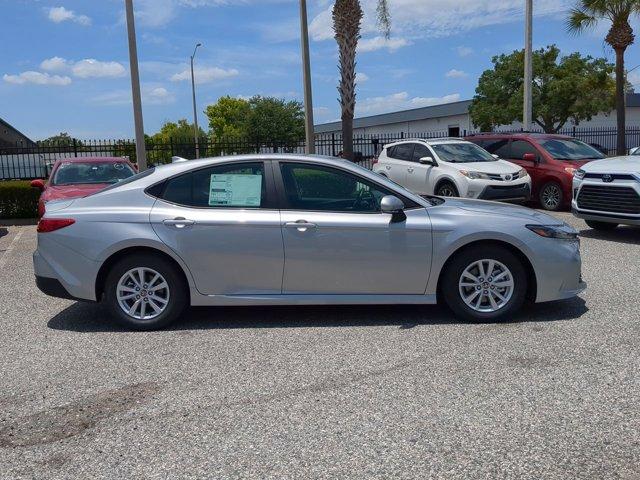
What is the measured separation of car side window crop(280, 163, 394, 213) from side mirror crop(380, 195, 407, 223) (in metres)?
0.18

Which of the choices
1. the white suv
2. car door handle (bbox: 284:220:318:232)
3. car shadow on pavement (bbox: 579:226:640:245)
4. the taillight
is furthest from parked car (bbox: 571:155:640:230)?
the taillight

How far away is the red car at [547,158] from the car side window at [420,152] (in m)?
2.28

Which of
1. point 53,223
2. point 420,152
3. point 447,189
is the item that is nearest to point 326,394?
point 53,223

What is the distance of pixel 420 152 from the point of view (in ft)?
48.0

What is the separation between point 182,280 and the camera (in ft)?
18.4

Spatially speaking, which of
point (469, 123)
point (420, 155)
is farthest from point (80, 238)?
point (469, 123)

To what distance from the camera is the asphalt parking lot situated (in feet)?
11.0

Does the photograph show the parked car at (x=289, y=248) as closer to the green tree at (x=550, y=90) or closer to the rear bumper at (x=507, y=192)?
the rear bumper at (x=507, y=192)

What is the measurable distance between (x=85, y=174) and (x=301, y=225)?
7.54 metres

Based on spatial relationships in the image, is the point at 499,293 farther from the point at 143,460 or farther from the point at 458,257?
the point at 143,460

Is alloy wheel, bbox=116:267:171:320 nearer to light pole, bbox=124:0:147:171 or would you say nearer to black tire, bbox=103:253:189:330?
black tire, bbox=103:253:189:330

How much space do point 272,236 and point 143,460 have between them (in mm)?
2472

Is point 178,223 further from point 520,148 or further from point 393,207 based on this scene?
point 520,148

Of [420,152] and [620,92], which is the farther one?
[620,92]
